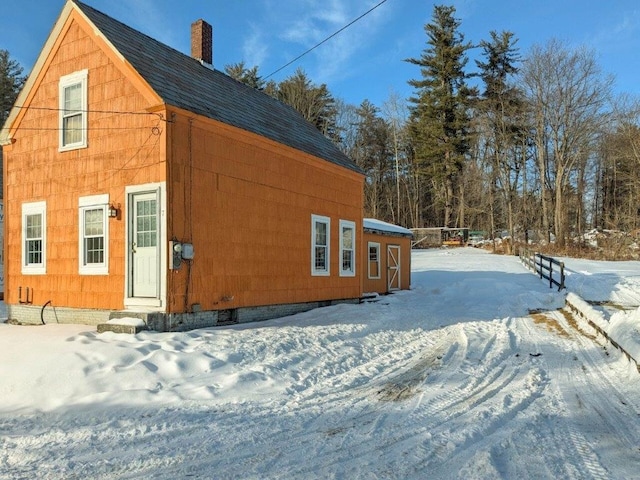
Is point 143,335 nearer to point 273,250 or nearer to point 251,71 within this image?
point 273,250

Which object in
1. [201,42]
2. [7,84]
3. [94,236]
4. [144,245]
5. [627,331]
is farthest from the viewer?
[7,84]

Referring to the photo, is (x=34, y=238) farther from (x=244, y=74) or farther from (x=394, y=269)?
(x=244, y=74)

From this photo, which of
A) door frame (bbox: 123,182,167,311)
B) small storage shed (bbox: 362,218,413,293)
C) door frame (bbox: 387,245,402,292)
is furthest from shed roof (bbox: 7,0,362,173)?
door frame (bbox: 387,245,402,292)

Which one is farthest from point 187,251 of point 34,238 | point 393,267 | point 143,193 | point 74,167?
point 393,267

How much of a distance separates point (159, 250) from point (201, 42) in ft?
27.6

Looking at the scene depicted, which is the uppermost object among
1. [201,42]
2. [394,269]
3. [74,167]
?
[201,42]

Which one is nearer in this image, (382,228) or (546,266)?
(382,228)

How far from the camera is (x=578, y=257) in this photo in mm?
30781

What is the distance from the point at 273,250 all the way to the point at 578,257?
85.1 feet

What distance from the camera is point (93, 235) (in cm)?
1011

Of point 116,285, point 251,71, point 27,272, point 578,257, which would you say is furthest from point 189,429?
point 251,71

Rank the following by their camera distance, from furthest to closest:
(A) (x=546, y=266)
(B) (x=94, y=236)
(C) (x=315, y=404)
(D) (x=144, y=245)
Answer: (A) (x=546, y=266)
(B) (x=94, y=236)
(D) (x=144, y=245)
(C) (x=315, y=404)

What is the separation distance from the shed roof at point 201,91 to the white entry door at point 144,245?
1984 mm

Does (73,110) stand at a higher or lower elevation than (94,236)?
higher
